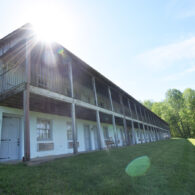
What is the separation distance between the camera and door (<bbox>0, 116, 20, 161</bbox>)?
701 cm

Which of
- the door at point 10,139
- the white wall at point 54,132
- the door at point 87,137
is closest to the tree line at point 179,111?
the door at point 87,137

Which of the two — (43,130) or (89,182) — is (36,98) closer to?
(43,130)

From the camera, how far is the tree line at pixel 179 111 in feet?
A: 158

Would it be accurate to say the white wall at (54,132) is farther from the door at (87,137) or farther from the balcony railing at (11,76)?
the balcony railing at (11,76)

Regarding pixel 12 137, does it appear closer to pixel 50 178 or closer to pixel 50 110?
pixel 50 110

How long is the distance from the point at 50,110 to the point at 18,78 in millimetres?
2717

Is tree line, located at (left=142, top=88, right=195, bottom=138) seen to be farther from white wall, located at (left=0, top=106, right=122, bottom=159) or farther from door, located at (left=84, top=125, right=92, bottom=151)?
white wall, located at (left=0, top=106, right=122, bottom=159)

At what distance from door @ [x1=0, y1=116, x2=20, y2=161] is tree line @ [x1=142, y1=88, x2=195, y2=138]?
53367 millimetres

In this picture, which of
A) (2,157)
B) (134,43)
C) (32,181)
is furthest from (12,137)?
(134,43)

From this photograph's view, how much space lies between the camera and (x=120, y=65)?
14.2 metres

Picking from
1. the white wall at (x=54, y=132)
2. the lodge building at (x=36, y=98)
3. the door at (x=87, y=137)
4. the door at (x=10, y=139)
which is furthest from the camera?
the door at (x=87, y=137)

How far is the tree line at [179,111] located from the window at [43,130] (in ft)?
168

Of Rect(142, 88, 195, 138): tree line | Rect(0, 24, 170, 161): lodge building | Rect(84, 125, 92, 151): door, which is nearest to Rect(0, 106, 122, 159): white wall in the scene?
Rect(0, 24, 170, 161): lodge building

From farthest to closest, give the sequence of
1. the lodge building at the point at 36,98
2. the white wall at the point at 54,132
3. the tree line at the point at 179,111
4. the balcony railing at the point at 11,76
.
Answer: the tree line at the point at 179,111
the white wall at the point at 54,132
the balcony railing at the point at 11,76
the lodge building at the point at 36,98
